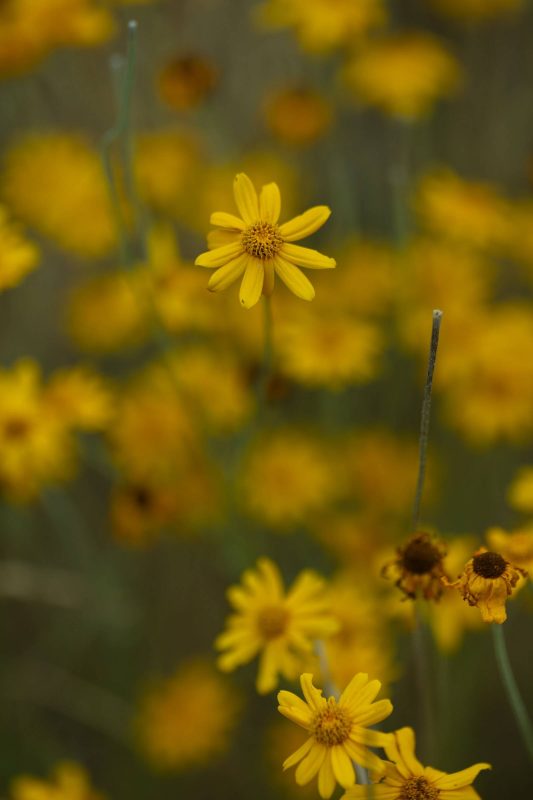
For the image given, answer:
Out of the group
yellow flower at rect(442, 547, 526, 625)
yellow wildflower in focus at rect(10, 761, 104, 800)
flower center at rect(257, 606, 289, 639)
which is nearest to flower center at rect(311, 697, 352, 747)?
yellow flower at rect(442, 547, 526, 625)

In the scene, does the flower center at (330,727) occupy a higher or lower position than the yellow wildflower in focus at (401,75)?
lower

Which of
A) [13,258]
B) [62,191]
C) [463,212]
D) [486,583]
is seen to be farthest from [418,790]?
[62,191]

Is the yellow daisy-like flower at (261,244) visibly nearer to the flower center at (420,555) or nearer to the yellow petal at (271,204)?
the yellow petal at (271,204)

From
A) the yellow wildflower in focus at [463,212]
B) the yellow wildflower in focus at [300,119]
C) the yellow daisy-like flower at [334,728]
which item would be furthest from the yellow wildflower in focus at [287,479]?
the yellow daisy-like flower at [334,728]

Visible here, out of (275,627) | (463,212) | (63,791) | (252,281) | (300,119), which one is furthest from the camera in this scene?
(300,119)

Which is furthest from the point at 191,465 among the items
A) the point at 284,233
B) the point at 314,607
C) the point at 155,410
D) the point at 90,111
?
the point at 90,111

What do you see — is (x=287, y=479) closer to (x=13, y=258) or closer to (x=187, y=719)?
(x=187, y=719)

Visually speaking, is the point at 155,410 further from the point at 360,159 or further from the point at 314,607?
the point at 360,159

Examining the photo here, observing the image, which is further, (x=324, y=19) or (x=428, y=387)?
(x=324, y=19)
